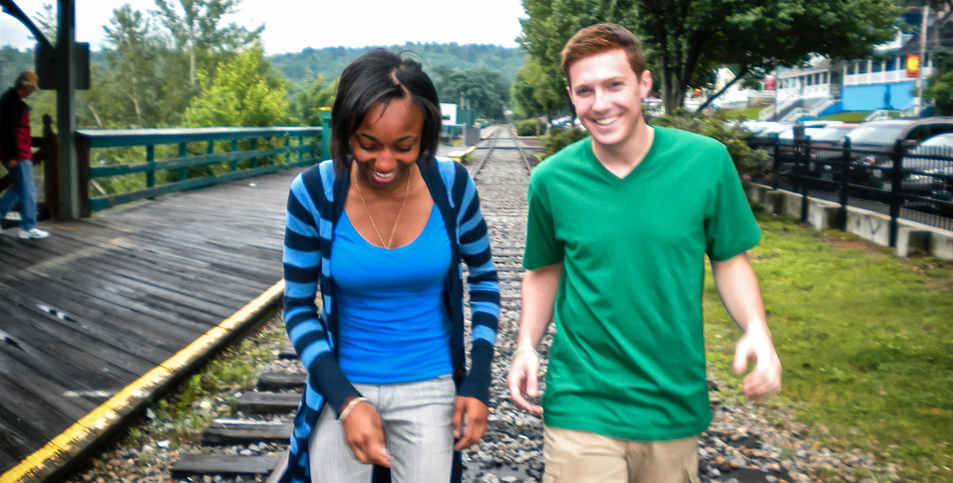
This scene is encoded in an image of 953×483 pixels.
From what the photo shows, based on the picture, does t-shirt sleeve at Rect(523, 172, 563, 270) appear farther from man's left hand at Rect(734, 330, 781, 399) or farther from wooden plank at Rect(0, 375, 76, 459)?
wooden plank at Rect(0, 375, 76, 459)

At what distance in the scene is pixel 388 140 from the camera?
195 centimetres

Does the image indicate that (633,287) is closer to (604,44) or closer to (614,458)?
(614,458)

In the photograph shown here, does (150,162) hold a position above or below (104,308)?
above

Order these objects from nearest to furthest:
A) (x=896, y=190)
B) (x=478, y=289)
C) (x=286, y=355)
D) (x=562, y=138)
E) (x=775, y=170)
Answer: (x=478, y=289) → (x=286, y=355) → (x=896, y=190) → (x=775, y=170) → (x=562, y=138)

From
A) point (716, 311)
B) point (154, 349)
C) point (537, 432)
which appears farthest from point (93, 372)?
point (716, 311)

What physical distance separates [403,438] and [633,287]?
0.65 metres

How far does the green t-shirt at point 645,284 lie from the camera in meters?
2.05

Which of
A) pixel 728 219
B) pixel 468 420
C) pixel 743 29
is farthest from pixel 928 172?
pixel 468 420

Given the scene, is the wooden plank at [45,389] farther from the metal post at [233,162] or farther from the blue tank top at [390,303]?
the metal post at [233,162]

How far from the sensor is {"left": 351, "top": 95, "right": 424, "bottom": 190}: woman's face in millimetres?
1931

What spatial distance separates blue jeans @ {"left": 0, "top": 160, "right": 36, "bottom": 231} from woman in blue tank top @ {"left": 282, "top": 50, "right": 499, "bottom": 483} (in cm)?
799

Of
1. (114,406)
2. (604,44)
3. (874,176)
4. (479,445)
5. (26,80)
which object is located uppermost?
(26,80)

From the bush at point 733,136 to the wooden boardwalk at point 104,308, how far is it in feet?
26.0

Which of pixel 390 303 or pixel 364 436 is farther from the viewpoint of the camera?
pixel 390 303
